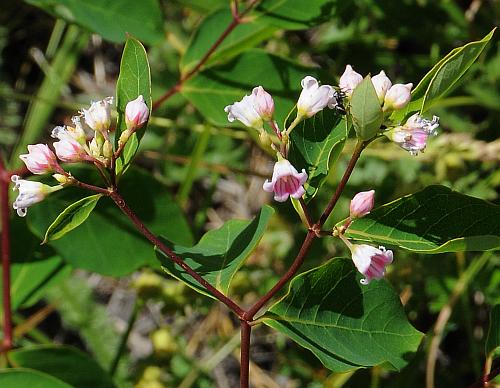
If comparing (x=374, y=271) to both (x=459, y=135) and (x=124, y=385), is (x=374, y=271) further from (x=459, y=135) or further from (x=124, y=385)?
(x=124, y=385)

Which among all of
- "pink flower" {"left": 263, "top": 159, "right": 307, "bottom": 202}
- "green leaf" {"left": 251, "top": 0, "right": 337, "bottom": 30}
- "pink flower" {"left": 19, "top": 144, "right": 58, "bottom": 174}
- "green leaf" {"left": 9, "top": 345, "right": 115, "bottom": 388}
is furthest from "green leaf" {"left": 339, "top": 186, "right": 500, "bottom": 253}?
"green leaf" {"left": 9, "top": 345, "right": 115, "bottom": 388}

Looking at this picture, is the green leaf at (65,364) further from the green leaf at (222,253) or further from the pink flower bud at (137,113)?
the pink flower bud at (137,113)

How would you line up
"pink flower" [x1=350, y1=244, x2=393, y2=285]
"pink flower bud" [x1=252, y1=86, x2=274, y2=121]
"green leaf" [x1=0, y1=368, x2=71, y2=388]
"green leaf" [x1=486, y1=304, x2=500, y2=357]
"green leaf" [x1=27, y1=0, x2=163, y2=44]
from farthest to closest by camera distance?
"green leaf" [x1=27, y1=0, x2=163, y2=44]
"green leaf" [x1=0, y1=368, x2=71, y2=388]
"green leaf" [x1=486, y1=304, x2=500, y2=357]
"pink flower bud" [x1=252, y1=86, x2=274, y2=121]
"pink flower" [x1=350, y1=244, x2=393, y2=285]

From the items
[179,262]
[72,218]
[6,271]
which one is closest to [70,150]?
[72,218]

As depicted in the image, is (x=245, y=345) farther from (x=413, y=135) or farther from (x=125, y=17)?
(x=125, y=17)

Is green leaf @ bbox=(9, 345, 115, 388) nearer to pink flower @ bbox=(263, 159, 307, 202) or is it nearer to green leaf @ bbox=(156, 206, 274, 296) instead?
green leaf @ bbox=(156, 206, 274, 296)

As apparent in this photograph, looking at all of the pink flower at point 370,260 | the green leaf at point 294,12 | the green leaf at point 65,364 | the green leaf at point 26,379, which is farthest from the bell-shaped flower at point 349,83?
the green leaf at point 65,364
